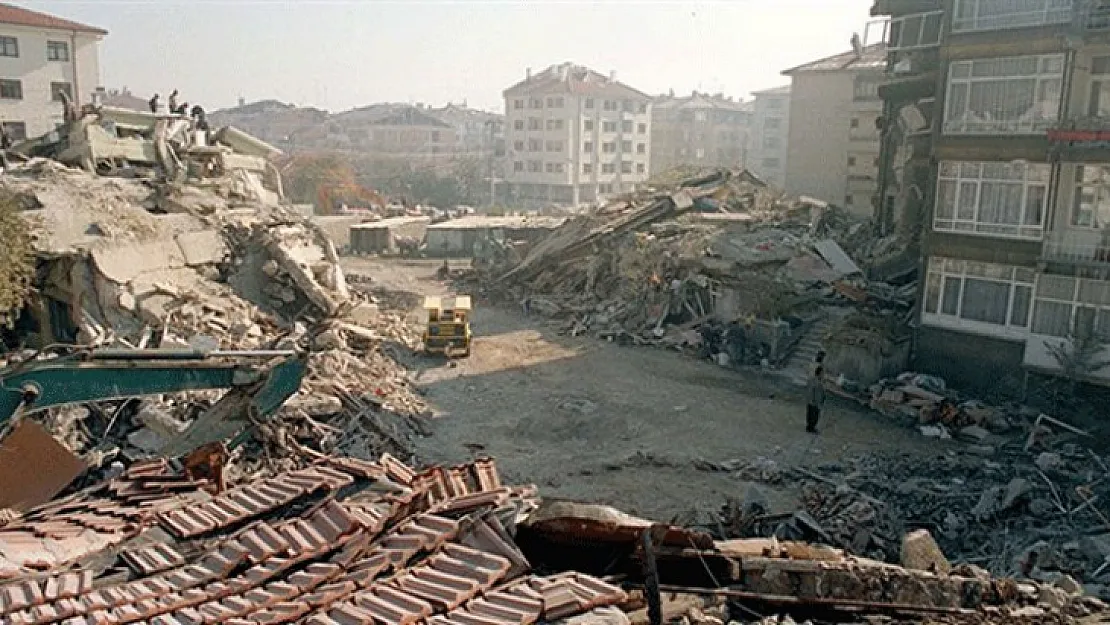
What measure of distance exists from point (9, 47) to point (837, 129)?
141 ft

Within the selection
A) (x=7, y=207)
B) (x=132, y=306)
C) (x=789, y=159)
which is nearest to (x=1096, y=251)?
(x=132, y=306)

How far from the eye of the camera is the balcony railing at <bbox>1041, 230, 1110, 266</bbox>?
16531 millimetres

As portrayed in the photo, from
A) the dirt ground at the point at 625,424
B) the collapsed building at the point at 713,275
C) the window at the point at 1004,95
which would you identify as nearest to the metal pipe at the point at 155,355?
the dirt ground at the point at 625,424

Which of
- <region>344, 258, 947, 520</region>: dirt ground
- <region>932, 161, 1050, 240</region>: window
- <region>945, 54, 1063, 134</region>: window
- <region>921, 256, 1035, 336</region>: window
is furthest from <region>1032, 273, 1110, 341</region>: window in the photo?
<region>344, 258, 947, 520</region>: dirt ground

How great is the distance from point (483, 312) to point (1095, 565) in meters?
20.3

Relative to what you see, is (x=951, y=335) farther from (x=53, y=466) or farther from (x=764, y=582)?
(x=53, y=466)

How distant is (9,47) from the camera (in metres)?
43.9

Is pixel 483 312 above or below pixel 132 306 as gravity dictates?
below

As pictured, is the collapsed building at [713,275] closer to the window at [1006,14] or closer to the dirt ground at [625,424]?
the dirt ground at [625,424]

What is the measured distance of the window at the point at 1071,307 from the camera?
16594mm

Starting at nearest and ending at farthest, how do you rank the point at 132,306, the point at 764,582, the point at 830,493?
the point at 764,582
the point at 830,493
the point at 132,306

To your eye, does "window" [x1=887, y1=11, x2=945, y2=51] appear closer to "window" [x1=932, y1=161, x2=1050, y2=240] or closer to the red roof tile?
"window" [x1=932, y1=161, x2=1050, y2=240]

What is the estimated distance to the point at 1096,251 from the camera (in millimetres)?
16594

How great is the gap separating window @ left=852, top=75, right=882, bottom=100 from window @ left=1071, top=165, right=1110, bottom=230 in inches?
1014
